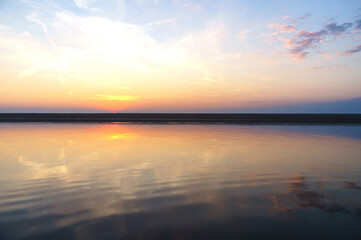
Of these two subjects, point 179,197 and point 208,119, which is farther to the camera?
point 208,119

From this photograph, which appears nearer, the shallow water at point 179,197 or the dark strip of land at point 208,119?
the shallow water at point 179,197

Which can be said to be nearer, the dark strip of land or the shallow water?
the shallow water

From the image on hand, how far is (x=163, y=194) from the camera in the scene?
5867mm

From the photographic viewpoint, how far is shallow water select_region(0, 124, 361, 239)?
13.5 feet

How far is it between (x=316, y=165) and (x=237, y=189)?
4.81 metres

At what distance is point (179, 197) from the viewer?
5.65 meters

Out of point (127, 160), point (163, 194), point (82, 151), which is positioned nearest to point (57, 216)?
point (163, 194)

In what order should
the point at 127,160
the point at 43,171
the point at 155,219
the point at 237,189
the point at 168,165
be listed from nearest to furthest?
the point at 155,219
the point at 237,189
the point at 43,171
the point at 168,165
the point at 127,160

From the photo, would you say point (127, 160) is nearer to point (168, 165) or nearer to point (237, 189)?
point (168, 165)

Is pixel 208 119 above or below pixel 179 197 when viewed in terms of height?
above

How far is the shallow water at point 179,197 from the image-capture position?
4.12 metres

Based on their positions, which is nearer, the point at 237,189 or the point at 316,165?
the point at 237,189

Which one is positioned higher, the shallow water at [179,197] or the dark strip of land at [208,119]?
the dark strip of land at [208,119]

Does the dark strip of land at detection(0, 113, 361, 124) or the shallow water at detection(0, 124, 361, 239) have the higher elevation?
the dark strip of land at detection(0, 113, 361, 124)
